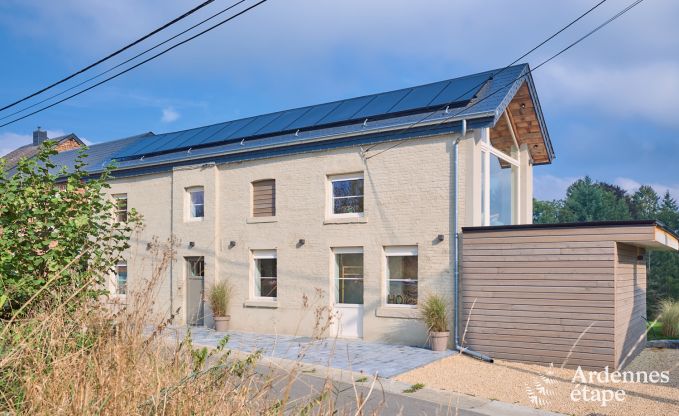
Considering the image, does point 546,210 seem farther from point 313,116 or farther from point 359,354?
point 359,354

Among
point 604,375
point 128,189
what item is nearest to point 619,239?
point 604,375

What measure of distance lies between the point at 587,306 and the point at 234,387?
410 inches

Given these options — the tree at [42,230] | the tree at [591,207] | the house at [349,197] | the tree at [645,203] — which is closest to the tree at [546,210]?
the tree at [591,207]

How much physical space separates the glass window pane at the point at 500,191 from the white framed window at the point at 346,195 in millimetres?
3517

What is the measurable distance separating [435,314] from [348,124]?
5831 millimetres

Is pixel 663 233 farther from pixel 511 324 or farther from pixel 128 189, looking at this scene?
pixel 128 189

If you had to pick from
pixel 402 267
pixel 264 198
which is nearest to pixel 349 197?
pixel 402 267

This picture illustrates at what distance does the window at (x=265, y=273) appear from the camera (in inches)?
695

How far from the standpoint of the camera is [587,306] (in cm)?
1220

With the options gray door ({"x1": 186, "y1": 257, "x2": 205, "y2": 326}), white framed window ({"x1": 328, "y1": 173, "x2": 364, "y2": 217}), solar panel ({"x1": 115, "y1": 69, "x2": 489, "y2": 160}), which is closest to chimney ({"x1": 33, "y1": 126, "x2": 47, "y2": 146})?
solar panel ({"x1": 115, "y1": 69, "x2": 489, "y2": 160})

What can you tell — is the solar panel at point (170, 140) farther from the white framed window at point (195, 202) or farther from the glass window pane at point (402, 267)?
the glass window pane at point (402, 267)

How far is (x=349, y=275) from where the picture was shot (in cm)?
1617

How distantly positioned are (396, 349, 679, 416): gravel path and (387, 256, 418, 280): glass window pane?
264 centimetres

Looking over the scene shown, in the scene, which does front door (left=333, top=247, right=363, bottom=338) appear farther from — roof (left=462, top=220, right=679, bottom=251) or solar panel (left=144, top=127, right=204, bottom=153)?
solar panel (left=144, top=127, right=204, bottom=153)
